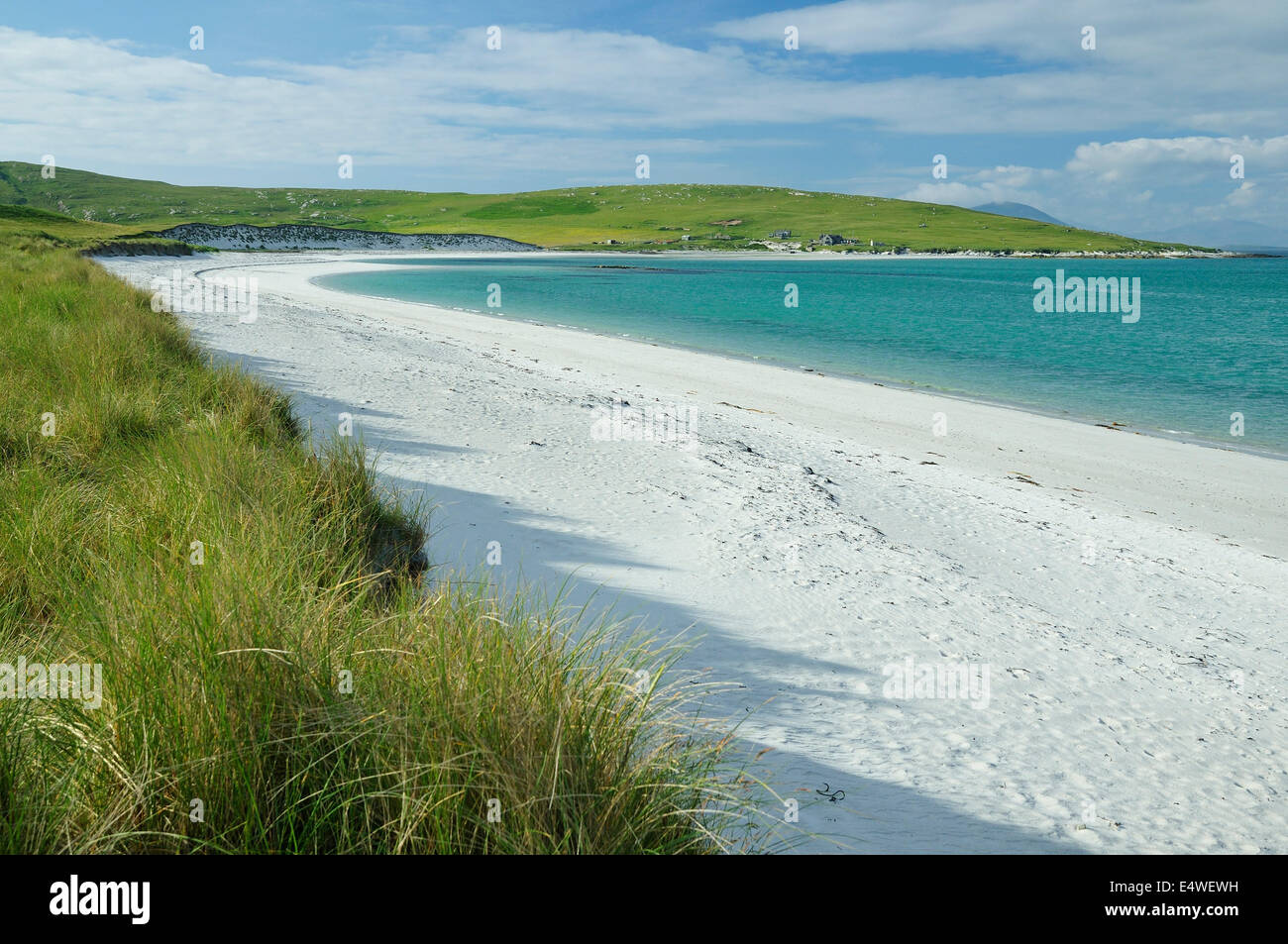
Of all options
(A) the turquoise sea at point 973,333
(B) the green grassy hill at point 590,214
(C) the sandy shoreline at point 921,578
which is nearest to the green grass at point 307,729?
(C) the sandy shoreline at point 921,578

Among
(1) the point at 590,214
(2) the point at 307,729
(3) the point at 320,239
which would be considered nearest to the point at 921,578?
(2) the point at 307,729

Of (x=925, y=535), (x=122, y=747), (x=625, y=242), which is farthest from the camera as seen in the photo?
(x=625, y=242)

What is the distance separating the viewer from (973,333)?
3225 centimetres

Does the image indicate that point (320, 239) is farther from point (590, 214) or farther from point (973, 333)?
point (973, 333)

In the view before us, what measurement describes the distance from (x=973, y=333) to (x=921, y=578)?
28930 millimetres

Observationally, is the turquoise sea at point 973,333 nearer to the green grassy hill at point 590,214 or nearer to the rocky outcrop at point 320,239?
the rocky outcrop at point 320,239

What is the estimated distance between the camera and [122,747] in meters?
2.32

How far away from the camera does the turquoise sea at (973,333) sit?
61.9 ft

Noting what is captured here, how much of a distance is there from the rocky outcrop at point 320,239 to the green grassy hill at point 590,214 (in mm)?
10022
